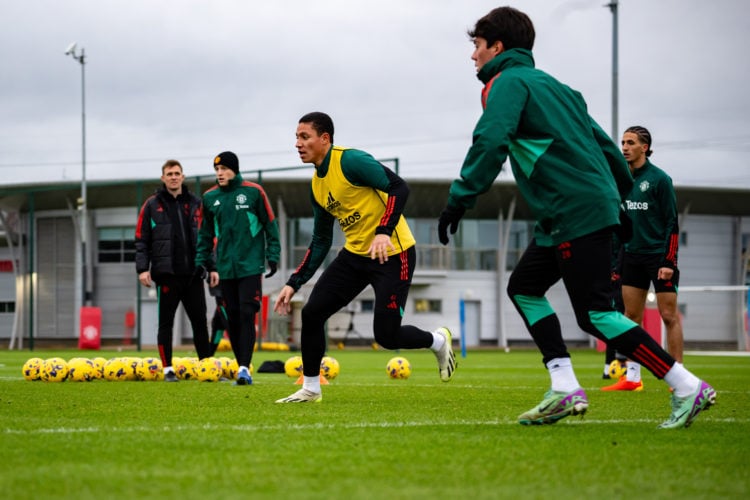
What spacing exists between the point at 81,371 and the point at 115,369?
0.34m

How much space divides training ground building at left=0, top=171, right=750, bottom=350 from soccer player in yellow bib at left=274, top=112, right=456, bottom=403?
2682 centimetres

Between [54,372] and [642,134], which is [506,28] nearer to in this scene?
[642,134]

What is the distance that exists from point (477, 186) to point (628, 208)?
15.7 feet

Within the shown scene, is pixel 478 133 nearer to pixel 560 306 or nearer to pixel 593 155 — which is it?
pixel 593 155

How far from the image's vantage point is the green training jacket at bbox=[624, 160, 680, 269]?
9094 mm

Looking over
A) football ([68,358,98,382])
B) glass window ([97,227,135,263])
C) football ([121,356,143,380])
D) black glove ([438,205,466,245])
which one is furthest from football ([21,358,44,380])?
glass window ([97,227,135,263])

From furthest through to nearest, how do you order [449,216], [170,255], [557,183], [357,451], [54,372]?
[170,255] < [54,372] < [557,183] < [449,216] < [357,451]

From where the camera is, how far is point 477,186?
16.4ft

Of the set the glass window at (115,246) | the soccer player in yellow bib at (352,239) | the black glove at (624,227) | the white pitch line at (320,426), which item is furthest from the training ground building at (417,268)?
the black glove at (624,227)

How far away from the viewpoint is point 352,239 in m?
7.15

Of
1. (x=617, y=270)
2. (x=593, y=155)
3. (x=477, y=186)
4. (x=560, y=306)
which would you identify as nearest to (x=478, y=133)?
(x=477, y=186)

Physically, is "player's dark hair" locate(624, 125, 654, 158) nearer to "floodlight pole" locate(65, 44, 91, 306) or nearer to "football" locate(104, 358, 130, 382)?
"football" locate(104, 358, 130, 382)

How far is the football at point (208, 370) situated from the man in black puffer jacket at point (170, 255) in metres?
0.27

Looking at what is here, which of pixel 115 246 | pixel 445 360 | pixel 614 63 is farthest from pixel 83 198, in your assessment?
pixel 445 360
